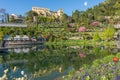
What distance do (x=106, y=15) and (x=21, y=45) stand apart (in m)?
39.9

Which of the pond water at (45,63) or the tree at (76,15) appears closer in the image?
the pond water at (45,63)

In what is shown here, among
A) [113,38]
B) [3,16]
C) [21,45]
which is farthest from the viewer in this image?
[3,16]

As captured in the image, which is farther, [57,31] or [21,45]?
[57,31]

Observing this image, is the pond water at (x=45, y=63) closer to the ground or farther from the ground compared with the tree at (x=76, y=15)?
closer to the ground

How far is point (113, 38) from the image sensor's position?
248 feet

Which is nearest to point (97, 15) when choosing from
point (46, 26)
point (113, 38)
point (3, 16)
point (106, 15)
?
point (106, 15)

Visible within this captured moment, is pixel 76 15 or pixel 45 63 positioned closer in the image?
pixel 45 63

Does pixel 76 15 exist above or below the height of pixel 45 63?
above

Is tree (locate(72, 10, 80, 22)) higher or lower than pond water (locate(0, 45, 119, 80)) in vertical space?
higher

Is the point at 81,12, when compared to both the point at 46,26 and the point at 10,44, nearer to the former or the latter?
the point at 46,26

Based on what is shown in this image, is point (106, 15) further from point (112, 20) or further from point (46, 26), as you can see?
point (46, 26)

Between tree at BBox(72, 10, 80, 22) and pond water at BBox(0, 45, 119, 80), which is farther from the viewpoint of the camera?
tree at BBox(72, 10, 80, 22)

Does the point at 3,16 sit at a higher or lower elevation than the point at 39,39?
higher

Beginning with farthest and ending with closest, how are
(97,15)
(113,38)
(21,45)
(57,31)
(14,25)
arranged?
(97,15)
(14,25)
(57,31)
(113,38)
(21,45)
